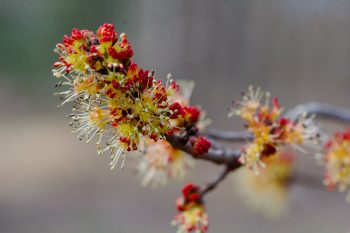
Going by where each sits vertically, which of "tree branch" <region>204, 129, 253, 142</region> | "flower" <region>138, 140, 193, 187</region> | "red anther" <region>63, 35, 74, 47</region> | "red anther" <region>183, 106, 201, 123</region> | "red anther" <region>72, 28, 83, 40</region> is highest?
"red anther" <region>72, 28, 83, 40</region>

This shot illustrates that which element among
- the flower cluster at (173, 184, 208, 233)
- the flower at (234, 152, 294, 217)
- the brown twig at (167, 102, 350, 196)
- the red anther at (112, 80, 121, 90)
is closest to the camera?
the red anther at (112, 80, 121, 90)

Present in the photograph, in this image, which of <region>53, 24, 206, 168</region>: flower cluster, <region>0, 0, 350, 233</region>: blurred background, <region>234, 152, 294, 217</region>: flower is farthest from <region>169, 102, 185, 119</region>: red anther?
<region>0, 0, 350, 233</region>: blurred background

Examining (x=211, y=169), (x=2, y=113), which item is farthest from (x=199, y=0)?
(x=2, y=113)

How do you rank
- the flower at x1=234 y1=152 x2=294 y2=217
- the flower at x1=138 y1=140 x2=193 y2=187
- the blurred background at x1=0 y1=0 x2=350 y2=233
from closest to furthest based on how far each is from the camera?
1. the flower at x1=138 y1=140 x2=193 y2=187
2. the flower at x1=234 y1=152 x2=294 y2=217
3. the blurred background at x1=0 y1=0 x2=350 y2=233

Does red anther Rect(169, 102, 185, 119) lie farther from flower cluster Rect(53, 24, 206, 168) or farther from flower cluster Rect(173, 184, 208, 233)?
flower cluster Rect(173, 184, 208, 233)

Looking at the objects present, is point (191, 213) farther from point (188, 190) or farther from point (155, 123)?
point (155, 123)

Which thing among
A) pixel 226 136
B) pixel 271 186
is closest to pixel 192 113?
pixel 226 136
